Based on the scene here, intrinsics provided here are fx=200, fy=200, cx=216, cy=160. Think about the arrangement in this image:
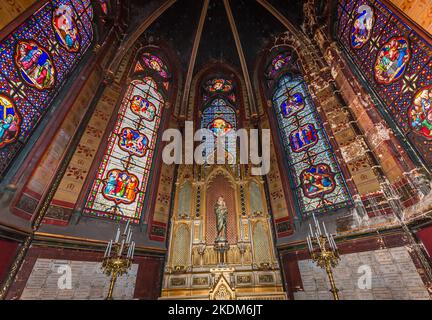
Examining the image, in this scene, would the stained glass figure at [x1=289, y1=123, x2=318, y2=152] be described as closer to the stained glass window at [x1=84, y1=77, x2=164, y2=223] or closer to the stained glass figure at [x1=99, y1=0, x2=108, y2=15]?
the stained glass window at [x1=84, y1=77, x2=164, y2=223]

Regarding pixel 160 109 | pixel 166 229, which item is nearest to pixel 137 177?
pixel 166 229

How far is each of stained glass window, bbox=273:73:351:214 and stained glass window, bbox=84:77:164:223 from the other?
6136 mm

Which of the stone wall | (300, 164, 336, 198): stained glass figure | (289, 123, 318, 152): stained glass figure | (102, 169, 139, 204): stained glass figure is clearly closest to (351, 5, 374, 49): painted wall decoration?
(289, 123, 318, 152): stained glass figure

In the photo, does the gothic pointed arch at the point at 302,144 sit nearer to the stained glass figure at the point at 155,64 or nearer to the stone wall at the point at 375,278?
the stone wall at the point at 375,278

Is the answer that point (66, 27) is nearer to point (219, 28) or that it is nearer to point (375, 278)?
point (219, 28)

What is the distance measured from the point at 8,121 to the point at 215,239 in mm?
6621

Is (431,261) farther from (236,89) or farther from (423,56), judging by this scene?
(236,89)

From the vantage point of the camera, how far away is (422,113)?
16.6 feet

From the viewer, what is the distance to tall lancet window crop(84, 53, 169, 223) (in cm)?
698

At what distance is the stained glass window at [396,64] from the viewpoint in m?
5.07

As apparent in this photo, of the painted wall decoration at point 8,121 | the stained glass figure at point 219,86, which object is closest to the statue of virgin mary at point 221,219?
the painted wall decoration at point 8,121

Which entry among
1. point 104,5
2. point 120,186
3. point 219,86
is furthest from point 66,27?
point 219,86

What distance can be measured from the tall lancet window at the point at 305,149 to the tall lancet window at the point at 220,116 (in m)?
2.46

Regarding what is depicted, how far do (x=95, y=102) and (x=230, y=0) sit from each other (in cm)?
1022
